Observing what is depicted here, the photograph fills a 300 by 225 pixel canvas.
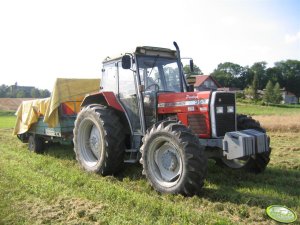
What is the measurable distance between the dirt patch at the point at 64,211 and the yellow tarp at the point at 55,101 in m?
4.15

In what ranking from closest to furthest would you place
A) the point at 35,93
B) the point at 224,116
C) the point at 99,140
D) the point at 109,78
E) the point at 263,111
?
the point at 224,116 → the point at 99,140 → the point at 109,78 → the point at 263,111 → the point at 35,93

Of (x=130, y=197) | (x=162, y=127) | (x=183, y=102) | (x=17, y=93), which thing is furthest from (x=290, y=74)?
(x=130, y=197)

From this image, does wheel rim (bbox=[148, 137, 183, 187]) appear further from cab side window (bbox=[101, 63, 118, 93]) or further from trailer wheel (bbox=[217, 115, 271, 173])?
cab side window (bbox=[101, 63, 118, 93])

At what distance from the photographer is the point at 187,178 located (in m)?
5.31

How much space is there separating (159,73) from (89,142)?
2280 millimetres

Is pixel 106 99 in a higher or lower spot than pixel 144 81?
lower

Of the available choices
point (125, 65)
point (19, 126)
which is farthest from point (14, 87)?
point (125, 65)

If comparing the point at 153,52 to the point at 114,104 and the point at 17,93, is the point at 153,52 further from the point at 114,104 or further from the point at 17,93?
the point at 17,93

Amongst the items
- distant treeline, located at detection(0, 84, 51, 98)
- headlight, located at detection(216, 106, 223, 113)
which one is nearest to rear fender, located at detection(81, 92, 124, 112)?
headlight, located at detection(216, 106, 223, 113)

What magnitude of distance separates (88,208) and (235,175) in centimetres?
319

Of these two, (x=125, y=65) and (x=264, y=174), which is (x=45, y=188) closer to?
(x=125, y=65)

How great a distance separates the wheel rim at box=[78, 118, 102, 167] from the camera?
7618mm

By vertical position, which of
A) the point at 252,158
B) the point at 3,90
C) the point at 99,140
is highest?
the point at 3,90

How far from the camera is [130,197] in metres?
5.35
